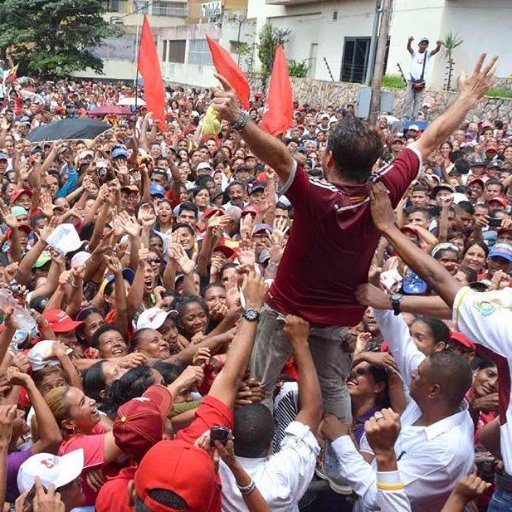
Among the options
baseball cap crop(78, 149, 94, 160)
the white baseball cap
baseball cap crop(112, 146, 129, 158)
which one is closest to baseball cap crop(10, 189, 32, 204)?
baseball cap crop(112, 146, 129, 158)

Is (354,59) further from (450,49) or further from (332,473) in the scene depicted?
(332,473)

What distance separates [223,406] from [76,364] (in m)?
1.76

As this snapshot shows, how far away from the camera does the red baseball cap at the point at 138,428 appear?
2490mm

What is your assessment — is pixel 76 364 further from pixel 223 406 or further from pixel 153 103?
pixel 153 103

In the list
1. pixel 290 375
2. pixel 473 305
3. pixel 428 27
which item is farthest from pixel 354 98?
pixel 473 305

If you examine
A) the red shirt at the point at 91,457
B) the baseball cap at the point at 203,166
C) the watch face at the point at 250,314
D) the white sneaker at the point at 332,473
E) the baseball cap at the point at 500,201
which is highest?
the watch face at the point at 250,314

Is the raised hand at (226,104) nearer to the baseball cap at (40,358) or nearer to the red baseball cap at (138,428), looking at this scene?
the red baseball cap at (138,428)

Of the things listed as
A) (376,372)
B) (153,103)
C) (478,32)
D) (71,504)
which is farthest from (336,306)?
(478,32)

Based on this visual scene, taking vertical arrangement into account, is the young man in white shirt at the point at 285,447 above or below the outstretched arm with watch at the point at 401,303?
below

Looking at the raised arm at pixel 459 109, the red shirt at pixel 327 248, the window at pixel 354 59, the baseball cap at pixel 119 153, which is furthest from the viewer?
the window at pixel 354 59

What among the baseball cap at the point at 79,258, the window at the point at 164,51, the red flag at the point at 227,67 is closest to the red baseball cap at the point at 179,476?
the baseball cap at the point at 79,258

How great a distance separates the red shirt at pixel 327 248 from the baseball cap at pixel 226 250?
3294 mm

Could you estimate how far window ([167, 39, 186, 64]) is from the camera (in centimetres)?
4022

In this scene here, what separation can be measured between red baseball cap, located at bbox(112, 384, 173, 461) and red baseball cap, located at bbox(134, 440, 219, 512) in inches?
15.1
